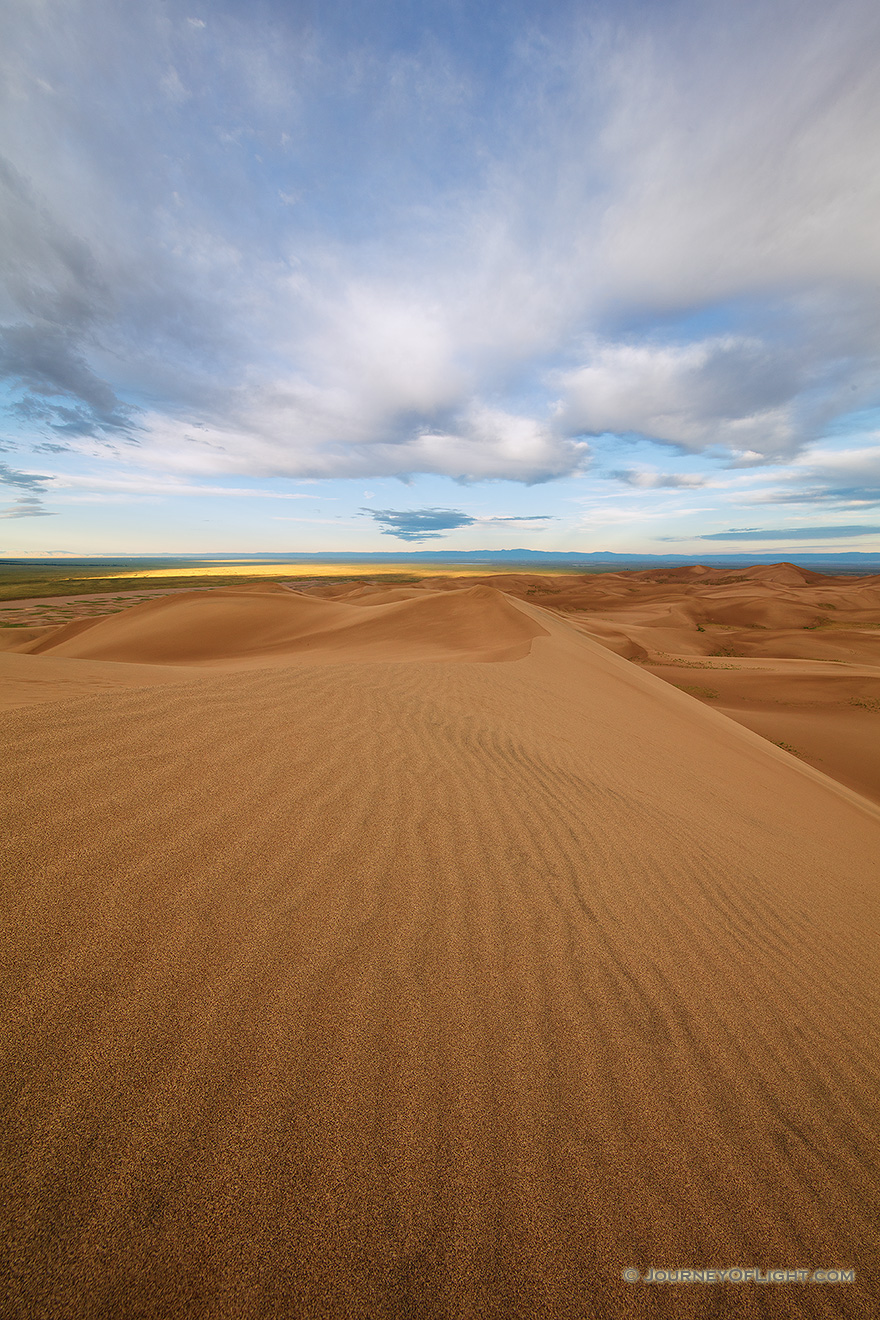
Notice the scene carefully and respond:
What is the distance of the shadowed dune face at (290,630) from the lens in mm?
9555

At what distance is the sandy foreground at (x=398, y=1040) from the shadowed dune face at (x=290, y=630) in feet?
17.1

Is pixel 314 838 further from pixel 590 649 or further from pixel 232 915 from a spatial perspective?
pixel 590 649

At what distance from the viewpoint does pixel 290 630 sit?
12516 mm

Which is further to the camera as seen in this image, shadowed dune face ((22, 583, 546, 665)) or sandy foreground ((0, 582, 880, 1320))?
shadowed dune face ((22, 583, 546, 665))

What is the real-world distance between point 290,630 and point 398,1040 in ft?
38.6

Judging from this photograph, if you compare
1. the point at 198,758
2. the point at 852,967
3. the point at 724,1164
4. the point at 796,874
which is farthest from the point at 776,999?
the point at 198,758

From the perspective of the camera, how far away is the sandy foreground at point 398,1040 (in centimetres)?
109

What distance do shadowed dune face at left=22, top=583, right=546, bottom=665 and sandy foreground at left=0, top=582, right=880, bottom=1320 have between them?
205 inches

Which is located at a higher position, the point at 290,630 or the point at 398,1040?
the point at 398,1040

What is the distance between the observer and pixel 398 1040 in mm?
1536

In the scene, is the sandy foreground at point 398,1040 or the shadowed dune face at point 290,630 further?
the shadowed dune face at point 290,630

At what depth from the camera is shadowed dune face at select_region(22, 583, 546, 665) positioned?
955 cm

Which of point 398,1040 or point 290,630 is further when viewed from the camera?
point 290,630

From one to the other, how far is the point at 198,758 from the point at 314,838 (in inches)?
37.6
